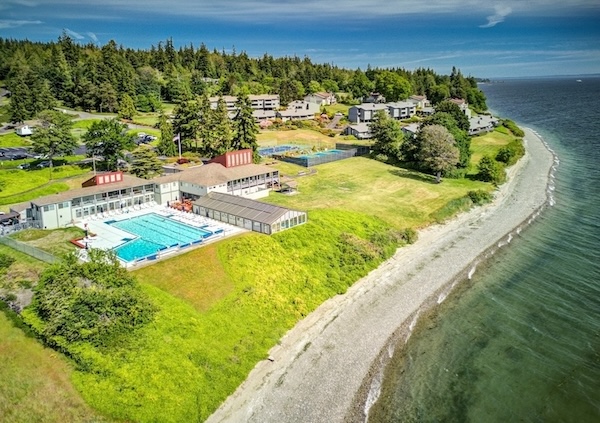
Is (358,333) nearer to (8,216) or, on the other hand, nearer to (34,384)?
(34,384)

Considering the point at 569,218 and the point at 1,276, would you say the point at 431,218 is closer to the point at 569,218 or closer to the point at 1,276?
the point at 569,218

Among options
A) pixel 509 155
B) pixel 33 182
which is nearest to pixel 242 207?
pixel 33 182

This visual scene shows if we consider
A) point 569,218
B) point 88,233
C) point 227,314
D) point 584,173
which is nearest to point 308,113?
point 584,173

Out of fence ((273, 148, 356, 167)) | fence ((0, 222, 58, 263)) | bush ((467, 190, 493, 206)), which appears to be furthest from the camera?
fence ((273, 148, 356, 167))

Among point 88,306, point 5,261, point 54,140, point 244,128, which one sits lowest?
point 88,306

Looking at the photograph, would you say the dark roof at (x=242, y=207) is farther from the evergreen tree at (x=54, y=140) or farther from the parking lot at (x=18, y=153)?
the parking lot at (x=18, y=153)

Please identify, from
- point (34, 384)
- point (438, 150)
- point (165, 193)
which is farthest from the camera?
point (438, 150)

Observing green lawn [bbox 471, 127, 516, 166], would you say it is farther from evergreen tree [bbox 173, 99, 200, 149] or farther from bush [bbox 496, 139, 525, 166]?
evergreen tree [bbox 173, 99, 200, 149]

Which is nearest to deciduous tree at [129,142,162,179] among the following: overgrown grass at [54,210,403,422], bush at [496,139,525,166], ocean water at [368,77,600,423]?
overgrown grass at [54,210,403,422]
